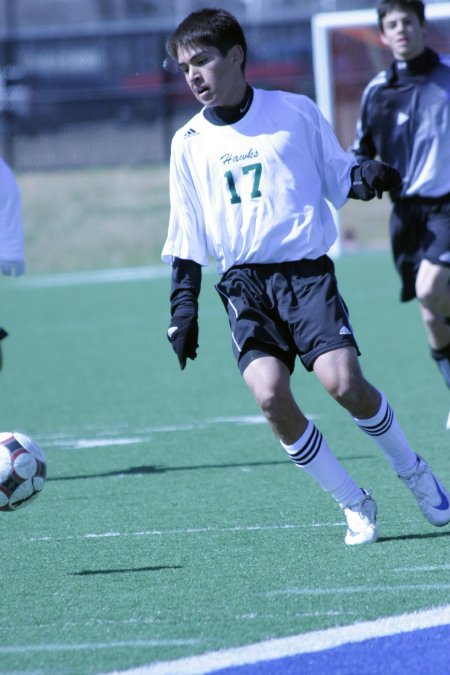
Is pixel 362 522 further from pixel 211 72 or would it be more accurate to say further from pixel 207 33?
pixel 207 33

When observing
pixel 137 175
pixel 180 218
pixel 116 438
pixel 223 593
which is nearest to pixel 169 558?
pixel 223 593

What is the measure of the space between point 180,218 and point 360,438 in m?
2.56

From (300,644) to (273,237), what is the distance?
1.77 metres

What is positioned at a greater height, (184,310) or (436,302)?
(184,310)

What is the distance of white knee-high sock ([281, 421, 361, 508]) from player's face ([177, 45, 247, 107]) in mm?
1266

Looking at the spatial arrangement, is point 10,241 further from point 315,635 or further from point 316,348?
point 315,635

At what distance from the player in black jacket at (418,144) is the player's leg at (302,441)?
7.47 feet

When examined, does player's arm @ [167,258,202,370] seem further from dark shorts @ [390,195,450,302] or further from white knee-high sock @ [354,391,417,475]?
dark shorts @ [390,195,450,302]

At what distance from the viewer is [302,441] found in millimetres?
4840

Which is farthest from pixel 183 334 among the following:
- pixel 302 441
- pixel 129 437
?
pixel 129 437

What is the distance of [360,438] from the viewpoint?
23.8 feet

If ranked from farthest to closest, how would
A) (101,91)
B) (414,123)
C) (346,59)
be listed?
1. (101,91)
2. (346,59)
3. (414,123)

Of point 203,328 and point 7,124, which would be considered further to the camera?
point 7,124

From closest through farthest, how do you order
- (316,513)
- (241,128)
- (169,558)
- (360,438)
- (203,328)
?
(169,558)
(241,128)
(316,513)
(360,438)
(203,328)
